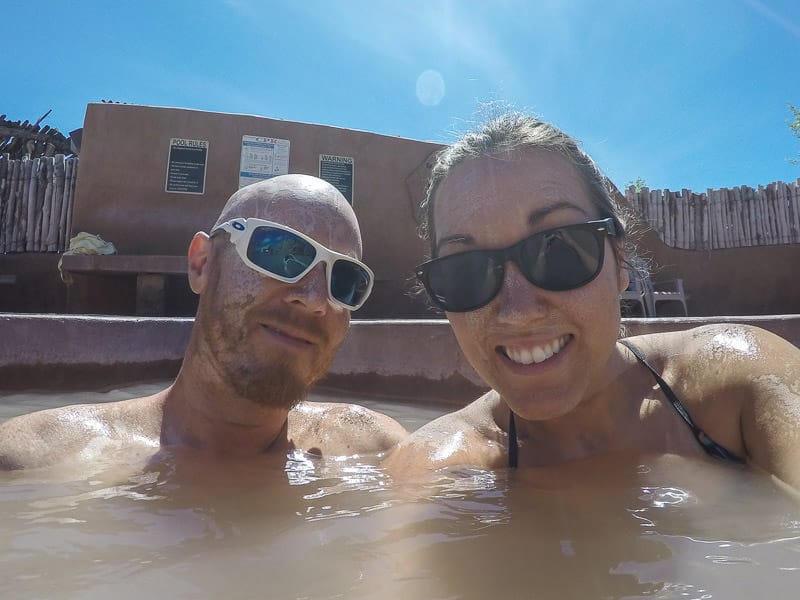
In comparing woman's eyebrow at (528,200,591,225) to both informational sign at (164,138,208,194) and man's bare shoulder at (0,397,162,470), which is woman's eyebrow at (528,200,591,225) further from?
informational sign at (164,138,208,194)

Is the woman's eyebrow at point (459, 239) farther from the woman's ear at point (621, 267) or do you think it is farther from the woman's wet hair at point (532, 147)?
the woman's ear at point (621, 267)

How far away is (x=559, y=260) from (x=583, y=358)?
27cm

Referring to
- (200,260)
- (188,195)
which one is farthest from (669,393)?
(188,195)

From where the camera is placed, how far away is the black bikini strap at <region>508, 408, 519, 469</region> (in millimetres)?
1768

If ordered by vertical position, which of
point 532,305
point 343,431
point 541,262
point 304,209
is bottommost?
point 343,431

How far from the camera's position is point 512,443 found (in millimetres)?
1789

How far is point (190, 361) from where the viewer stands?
7.14 ft

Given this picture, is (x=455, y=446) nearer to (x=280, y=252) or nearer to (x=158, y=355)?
(x=280, y=252)

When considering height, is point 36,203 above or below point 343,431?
above

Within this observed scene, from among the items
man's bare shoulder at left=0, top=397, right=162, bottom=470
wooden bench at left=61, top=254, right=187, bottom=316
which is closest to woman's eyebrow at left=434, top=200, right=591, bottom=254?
man's bare shoulder at left=0, top=397, right=162, bottom=470

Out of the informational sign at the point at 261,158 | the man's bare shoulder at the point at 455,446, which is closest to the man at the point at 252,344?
the man's bare shoulder at the point at 455,446

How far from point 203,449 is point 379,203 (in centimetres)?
538

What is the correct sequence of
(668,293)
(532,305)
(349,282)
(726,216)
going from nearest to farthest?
1. (532,305)
2. (349,282)
3. (668,293)
4. (726,216)

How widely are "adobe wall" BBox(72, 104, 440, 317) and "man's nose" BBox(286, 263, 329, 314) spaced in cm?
477
